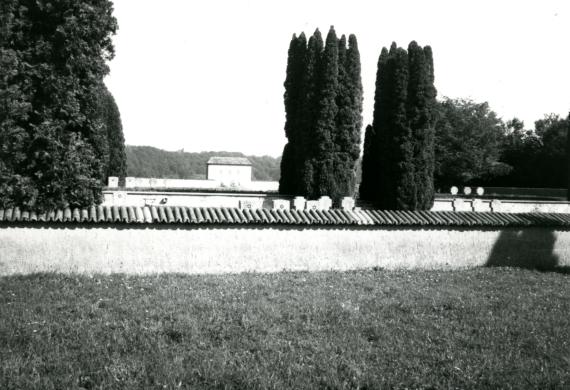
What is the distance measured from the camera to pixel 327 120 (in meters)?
26.2

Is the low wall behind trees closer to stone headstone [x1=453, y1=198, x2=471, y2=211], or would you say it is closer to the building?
stone headstone [x1=453, y1=198, x2=471, y2=211]

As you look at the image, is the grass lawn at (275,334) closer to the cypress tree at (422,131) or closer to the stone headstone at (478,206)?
the cypress tree at (422,131)

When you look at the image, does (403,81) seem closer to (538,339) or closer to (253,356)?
(538,339)

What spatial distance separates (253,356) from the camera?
24.0ft

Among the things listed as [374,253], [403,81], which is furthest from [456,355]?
[403,81]

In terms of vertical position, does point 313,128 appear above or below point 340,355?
above

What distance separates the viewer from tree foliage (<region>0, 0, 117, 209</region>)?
13289mm

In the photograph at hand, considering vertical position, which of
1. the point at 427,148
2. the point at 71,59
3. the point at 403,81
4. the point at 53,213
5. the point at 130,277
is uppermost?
the point at 403,81

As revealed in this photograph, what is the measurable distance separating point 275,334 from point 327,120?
748 inches

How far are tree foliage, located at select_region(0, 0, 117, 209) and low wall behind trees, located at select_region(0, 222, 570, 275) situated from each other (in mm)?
1144

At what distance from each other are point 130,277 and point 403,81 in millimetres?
15267

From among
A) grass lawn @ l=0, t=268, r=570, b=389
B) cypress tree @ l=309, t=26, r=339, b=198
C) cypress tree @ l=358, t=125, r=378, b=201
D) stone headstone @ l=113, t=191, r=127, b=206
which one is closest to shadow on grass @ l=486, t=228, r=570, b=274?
grass lawn @ l=0, t=268, r=570, b=389

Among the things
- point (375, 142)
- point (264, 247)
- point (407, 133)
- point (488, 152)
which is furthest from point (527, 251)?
point (488, 152)

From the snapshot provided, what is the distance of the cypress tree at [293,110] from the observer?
94.4 feet
